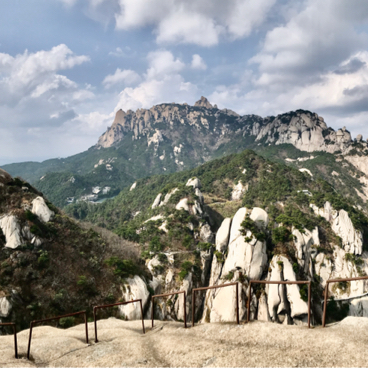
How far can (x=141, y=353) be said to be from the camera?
8.61 m

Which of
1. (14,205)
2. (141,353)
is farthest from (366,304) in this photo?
(14,205)

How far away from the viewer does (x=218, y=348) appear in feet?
27.0

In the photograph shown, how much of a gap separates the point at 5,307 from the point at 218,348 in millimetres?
22100

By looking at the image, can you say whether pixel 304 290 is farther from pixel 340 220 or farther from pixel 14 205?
pixel 14 205

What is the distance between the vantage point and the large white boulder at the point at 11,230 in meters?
27.2

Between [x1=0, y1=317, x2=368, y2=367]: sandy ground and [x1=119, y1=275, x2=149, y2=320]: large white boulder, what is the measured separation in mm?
16512

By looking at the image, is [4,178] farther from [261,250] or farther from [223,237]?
[261,250]

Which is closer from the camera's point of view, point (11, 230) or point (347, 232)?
point (11, 230)

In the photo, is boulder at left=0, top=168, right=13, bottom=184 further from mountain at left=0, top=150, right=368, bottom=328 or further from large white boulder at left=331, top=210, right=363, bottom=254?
large white boulder at left=331, top=210, right=363, bottom=254

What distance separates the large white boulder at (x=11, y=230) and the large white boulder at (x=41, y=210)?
3.87m

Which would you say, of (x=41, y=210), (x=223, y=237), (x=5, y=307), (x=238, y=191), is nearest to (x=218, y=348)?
(x=5, y=307)

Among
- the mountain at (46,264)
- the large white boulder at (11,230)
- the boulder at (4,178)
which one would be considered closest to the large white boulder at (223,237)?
the mountain at (46,264)

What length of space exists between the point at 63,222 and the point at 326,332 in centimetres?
3604

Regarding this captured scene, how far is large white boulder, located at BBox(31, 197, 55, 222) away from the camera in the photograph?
32834mm
